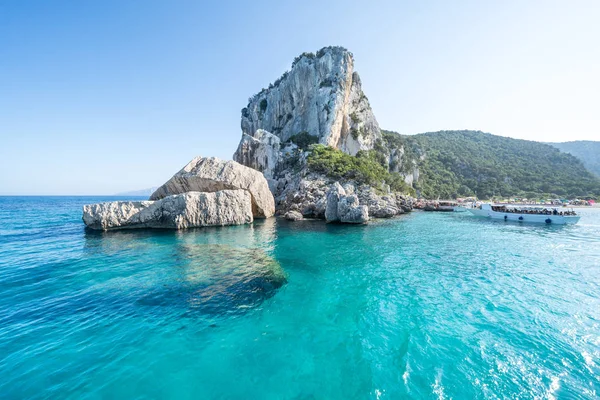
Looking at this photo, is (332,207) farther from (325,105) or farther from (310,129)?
(325,105)

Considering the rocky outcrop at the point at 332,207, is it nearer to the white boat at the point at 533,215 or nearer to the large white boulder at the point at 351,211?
the large white boulder at the point at 351,211

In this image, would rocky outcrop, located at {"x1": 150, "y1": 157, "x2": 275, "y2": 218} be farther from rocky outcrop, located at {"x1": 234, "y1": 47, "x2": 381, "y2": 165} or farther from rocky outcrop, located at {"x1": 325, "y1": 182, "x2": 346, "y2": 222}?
rocky outcrop, located at {"x1": 234, "y1": 47, "x2": 381, "y2": 165}

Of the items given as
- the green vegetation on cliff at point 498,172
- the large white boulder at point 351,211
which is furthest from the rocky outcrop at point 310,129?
the green vegetation on cliff at point 498,172

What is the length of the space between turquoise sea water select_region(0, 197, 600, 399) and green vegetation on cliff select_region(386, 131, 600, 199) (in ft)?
228

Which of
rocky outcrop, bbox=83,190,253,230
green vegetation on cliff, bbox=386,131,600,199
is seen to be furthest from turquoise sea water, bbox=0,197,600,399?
green vegetation on cliff, bbox=386,131,600,199

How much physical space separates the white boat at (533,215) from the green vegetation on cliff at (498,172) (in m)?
38.6

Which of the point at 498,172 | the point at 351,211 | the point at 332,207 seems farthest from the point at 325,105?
the point at 498,172

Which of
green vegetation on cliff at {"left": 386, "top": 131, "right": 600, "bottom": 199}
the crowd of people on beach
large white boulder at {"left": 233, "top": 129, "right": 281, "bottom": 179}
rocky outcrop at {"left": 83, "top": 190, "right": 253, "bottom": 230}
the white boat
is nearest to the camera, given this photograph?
rocky outcrop at {"left": 83, "top": 190, "right": 253, "bottom": 230}

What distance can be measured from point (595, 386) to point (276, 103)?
7128 centimetres

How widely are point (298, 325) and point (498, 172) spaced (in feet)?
336

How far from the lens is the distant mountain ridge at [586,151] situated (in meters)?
127

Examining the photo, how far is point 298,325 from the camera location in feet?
23.7

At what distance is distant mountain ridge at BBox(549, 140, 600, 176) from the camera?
127 metres

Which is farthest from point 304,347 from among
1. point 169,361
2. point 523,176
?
point 523,176
